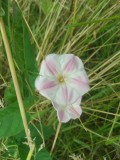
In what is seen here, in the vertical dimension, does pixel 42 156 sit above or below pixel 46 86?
below

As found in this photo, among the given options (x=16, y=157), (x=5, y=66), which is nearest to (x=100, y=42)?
(x=5, y=66)

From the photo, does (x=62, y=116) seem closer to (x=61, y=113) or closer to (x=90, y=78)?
(x=61, y=113)

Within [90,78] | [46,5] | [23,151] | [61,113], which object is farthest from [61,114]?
[46,5]

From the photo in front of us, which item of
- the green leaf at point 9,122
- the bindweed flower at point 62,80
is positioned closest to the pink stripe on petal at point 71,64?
the bindweed flower at point 62,80

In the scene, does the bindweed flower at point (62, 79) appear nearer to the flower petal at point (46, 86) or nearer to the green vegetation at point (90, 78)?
the flower petal at point (46, 86)

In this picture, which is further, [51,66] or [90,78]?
[90,78]

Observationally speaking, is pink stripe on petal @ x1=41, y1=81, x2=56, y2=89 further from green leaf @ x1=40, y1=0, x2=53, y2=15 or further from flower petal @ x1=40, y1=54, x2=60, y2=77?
green leaf @ x1=40, y1=0, x2=53, y2=15

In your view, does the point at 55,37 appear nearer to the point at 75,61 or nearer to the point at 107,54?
the point at 107,54
